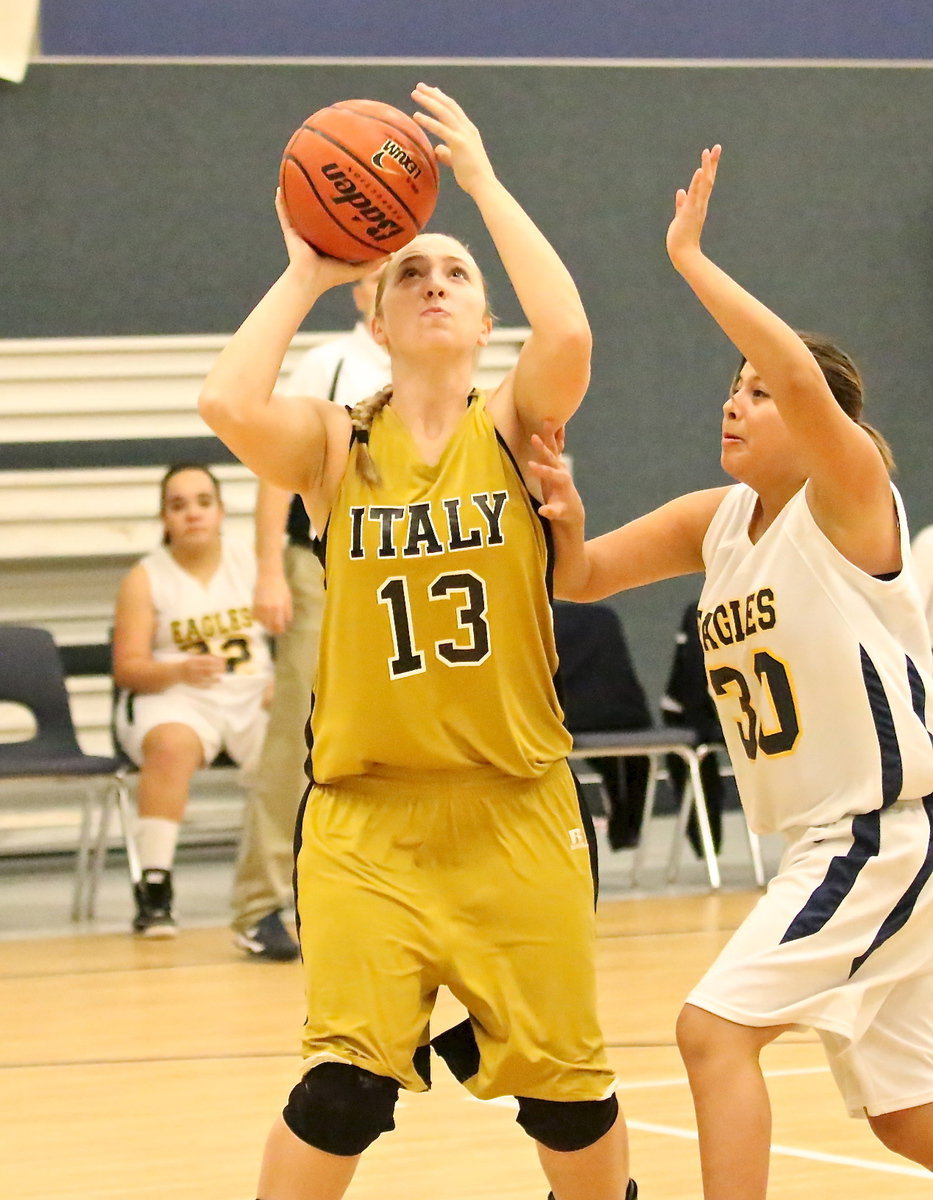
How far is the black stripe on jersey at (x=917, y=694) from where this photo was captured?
2.88m

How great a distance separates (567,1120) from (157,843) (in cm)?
399

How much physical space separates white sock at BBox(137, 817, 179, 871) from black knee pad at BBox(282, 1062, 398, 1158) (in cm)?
395

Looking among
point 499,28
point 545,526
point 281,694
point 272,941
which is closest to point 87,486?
point 281,694

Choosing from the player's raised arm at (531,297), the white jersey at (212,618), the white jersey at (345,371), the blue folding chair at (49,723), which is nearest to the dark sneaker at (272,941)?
the blue folding chair at (49,723)

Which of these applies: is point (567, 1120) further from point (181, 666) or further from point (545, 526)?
point (181, 666)

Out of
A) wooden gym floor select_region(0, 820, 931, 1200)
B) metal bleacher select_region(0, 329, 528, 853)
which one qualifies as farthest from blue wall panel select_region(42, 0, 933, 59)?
wooden gym floor select_region(0, 820, 931, 1200)

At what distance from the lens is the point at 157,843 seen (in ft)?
21.5

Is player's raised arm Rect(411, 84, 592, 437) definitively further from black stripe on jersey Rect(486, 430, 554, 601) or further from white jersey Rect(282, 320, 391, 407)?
white jersey Rect(282, 320, 391, 407)

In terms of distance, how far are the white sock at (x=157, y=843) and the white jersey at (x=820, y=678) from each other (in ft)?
12.8

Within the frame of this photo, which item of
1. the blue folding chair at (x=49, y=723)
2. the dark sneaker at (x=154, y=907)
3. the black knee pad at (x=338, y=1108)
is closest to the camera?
the black knee pad at (x=338, y=1108)

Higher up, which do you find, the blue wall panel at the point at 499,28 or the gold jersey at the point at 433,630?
the blue wall panel at the point at 499,28

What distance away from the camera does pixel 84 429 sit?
26.9ft

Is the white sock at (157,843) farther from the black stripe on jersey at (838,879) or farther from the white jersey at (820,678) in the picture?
the black stripe on jersey at (838,879)

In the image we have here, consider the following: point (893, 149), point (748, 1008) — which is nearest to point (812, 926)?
point (748, 1008)
